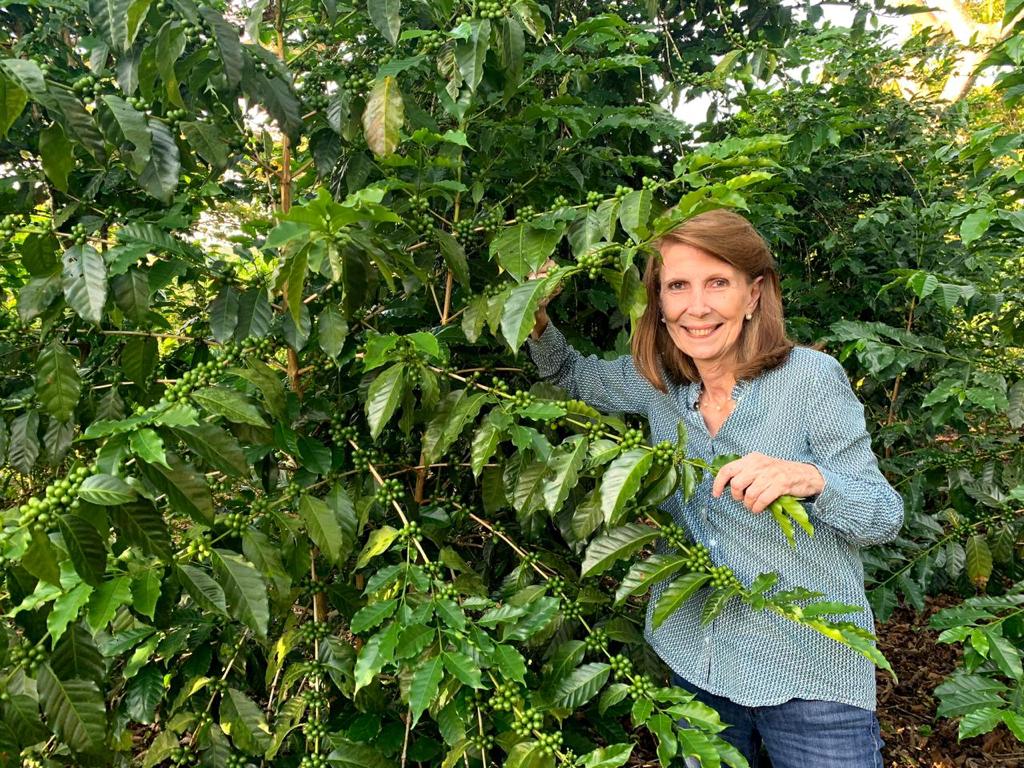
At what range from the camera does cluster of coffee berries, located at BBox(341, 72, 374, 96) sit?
175 cm

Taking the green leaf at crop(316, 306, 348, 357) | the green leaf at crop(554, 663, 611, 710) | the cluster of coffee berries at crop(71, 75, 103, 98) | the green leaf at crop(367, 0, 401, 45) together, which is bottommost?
the green leaf at crop(554, 663, 611, 710)

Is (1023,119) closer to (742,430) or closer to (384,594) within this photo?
(742,430)

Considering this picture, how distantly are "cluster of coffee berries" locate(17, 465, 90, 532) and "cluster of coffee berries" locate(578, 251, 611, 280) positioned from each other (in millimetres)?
985

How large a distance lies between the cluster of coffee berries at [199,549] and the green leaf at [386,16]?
1.13m

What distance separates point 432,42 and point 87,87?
2.40ft

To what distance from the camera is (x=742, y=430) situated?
1901 mm

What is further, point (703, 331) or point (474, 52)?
point (703, 331)

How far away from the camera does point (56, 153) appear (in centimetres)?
145

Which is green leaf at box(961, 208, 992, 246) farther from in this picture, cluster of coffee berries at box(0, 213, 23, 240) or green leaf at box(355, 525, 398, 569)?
cluster of coffee berries at box(0, 213, 23, 240)

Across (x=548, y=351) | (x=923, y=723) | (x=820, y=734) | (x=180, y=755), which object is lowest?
(x=923, y=723)

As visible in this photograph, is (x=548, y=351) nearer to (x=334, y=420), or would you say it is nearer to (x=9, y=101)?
(x=334, y=420)

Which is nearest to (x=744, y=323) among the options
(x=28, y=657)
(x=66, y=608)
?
(x=66, y=608)

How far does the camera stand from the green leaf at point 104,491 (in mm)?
1134

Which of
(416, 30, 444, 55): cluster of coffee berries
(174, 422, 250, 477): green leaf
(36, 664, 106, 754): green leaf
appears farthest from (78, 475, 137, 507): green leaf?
(416, 30, 444, 55): cluster of coffee berries
